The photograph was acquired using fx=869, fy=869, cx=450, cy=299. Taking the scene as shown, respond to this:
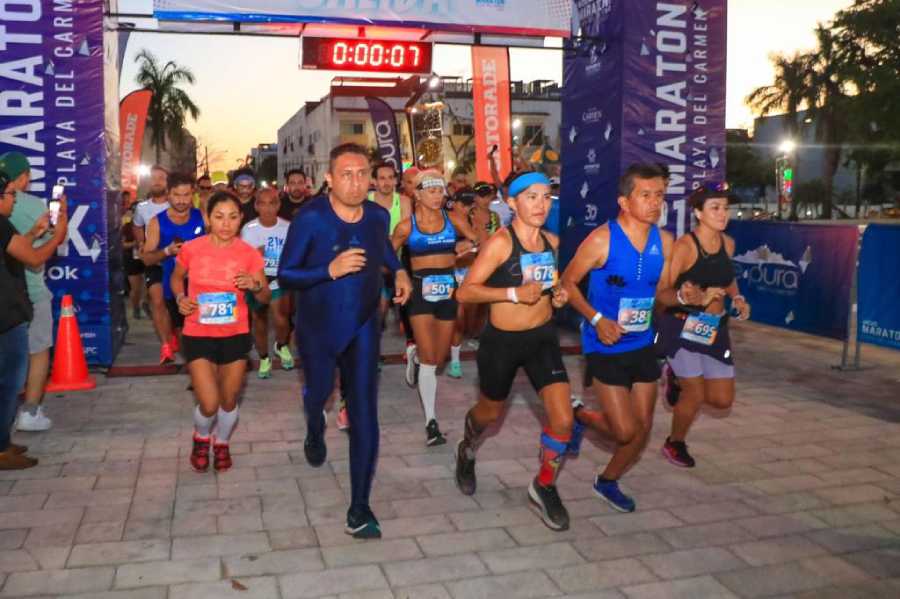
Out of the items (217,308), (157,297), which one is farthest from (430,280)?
(157,297)

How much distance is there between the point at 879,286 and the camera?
356 inches

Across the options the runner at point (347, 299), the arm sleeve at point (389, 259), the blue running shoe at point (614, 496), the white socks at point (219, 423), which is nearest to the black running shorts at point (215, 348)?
the white socks at point (219, 423)

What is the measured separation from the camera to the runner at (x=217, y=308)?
18.1 ft

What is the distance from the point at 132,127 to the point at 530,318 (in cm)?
1482

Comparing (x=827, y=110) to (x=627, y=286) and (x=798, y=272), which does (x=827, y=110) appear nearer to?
(x=798, y=272)

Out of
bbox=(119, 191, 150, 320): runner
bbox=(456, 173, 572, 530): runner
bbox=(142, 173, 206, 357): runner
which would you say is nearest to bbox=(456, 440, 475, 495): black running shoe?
bbox=(456, 173, 572, 530): runner

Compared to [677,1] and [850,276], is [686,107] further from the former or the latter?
[850,276]

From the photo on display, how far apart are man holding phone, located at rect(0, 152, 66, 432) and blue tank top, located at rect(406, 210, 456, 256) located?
2651 millimetres

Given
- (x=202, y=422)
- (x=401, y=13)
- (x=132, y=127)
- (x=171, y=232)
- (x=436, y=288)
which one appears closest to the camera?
(x=202, y=422)

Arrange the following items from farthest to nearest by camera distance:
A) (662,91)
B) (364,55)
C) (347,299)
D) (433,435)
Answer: (364,55)
(662,91)
(433,435)
(347,299)

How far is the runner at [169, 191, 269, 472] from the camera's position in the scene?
18.1ft

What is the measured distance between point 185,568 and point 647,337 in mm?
2753

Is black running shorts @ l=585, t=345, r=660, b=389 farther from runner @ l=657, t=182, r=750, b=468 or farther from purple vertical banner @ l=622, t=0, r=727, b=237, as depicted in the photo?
purple vertical banner @ l=622, t=0, r=727, b=237

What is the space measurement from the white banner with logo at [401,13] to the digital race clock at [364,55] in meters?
0.63
